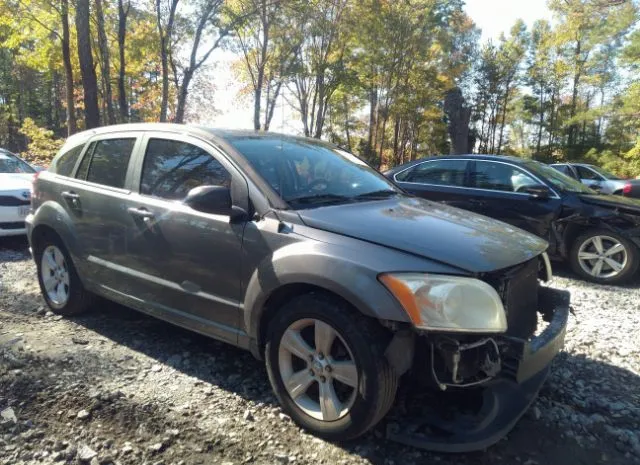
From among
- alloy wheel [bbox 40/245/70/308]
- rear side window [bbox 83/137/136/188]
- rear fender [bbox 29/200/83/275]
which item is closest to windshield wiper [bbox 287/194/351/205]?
rear side window [bbox 83/137/136/188]

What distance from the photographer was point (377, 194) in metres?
3.48

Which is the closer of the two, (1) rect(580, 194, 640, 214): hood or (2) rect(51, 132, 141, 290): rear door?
(2) rect(51, 132, 141, 290): rear door

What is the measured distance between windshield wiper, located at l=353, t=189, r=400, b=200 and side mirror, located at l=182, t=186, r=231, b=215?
892 millimetres

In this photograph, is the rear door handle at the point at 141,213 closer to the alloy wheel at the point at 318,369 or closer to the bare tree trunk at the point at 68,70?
the alloy wheel at the point at 318,369

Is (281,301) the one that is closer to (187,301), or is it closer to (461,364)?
(187,301)

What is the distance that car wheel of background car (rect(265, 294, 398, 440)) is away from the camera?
2.37m

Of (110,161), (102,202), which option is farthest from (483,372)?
(110,161)

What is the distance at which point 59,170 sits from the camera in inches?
175

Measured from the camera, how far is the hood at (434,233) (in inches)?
97.0

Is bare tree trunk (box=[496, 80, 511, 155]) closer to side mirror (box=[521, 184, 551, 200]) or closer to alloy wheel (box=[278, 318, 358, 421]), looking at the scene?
side mirror (box=[521, 184, 551, 200])

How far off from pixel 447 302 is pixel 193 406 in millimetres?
1687

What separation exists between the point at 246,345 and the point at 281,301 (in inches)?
15.5

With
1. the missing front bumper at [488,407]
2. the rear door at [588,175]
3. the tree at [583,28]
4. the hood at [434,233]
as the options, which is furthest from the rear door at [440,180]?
the tree at [583,28]

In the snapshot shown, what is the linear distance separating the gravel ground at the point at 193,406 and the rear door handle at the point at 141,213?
105cm
